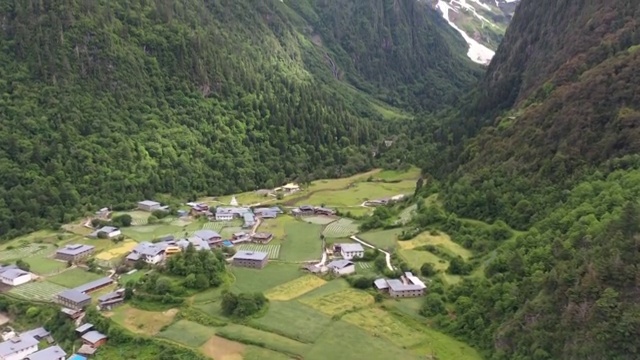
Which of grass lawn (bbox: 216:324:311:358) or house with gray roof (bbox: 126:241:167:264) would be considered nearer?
grass lawn (bbox: 216:324:311:358)

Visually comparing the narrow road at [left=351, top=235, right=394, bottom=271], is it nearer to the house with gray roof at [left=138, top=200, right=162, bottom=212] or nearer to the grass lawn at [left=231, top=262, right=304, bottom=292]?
the grass lawn at [left=231, top=262, right=304, bottom=292]

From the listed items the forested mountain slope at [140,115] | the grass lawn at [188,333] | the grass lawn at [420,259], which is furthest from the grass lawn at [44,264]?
the grass lawn at [420,259]

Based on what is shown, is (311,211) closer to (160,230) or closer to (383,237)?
(383,237)

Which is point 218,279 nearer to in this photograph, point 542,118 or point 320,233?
point 320,233

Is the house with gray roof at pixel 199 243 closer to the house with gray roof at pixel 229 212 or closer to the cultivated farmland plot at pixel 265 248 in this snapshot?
the cultivated farmland plot at pixel 265 248

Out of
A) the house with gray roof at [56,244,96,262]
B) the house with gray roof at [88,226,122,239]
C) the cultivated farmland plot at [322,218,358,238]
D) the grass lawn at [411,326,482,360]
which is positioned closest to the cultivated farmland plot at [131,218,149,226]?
the house with gray roof at [88,226,122,239]

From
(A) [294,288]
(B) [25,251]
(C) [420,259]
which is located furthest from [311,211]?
(B) [25,251]
